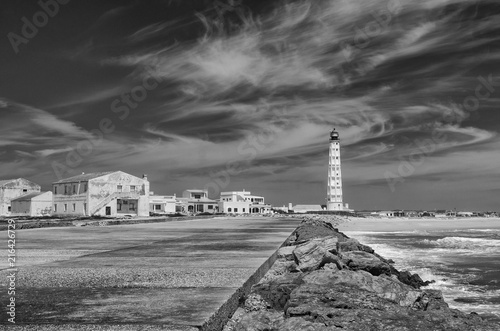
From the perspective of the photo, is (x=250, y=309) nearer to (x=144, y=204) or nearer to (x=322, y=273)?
(x=322, y=273)

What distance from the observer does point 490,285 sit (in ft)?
39.0

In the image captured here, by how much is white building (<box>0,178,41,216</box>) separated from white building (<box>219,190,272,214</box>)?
37.3 meters

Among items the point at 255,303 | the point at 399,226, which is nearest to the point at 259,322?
the point at 255,303

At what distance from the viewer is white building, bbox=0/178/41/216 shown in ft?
164

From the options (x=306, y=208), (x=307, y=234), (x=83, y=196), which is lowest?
(x=306, y=208)

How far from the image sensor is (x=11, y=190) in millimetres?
50844

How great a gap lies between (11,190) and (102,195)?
45.9 feet

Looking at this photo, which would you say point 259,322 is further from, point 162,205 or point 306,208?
point 306,208

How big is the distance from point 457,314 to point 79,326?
13.5 feet

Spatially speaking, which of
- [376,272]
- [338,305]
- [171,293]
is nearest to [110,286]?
[171,293]

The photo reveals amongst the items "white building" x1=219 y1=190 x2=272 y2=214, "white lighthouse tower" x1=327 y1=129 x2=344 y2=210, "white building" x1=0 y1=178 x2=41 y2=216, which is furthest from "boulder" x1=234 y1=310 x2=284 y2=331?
"white lighthouse tower" x1=327 y1=129 x2=344 y2=210

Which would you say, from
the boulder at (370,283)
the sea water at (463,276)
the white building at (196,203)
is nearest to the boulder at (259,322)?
the boulder at (370,283)

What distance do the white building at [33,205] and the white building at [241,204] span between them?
1506 inches

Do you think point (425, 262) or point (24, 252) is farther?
point (425, 262)
